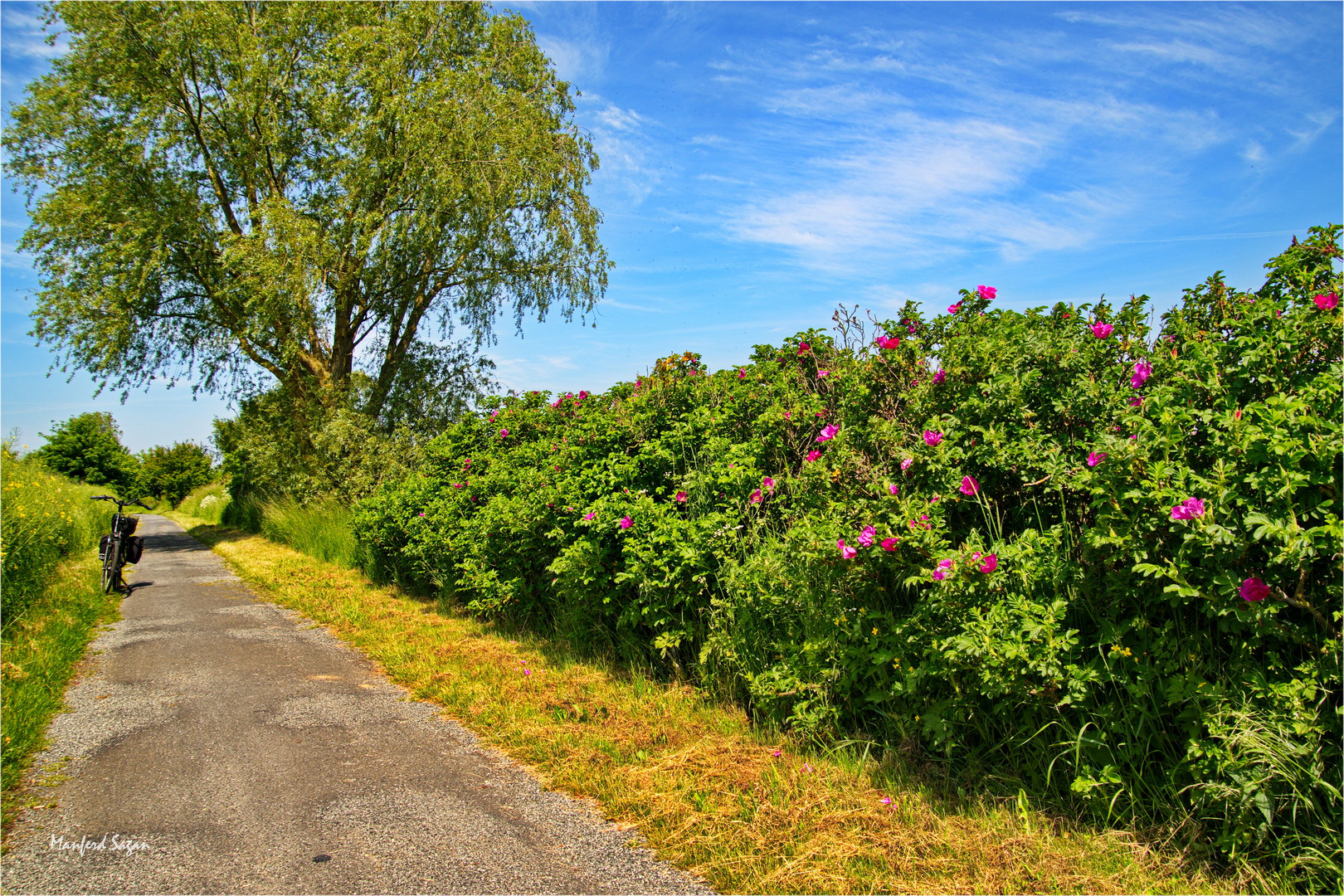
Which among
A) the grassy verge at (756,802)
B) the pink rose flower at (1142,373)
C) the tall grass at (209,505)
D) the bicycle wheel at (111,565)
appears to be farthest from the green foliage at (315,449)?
the pink rose flower at (1142,373)

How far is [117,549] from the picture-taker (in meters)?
10.1

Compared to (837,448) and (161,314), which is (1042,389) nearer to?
(837,448)

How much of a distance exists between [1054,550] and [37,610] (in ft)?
31.5

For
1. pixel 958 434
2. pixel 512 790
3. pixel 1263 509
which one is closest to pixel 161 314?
pixel 512 790

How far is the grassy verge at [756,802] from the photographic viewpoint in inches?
108

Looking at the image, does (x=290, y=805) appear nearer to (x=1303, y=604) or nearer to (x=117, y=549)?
(x=1303, y=604)

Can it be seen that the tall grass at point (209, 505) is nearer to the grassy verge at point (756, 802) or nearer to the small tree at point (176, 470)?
the small tree at point (176, 470)

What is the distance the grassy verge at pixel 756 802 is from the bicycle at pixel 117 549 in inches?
271

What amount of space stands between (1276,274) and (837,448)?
1890mm

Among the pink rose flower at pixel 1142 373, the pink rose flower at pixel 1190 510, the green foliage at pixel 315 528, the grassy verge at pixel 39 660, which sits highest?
the pink rose flower at pixel 1142 373

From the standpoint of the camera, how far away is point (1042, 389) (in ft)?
11.1

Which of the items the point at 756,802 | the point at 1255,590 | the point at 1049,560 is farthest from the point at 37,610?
the point at 1255,590

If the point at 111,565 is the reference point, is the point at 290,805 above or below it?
below

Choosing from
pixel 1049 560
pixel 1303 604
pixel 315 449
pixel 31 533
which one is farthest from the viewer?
A: pixel 315 449
